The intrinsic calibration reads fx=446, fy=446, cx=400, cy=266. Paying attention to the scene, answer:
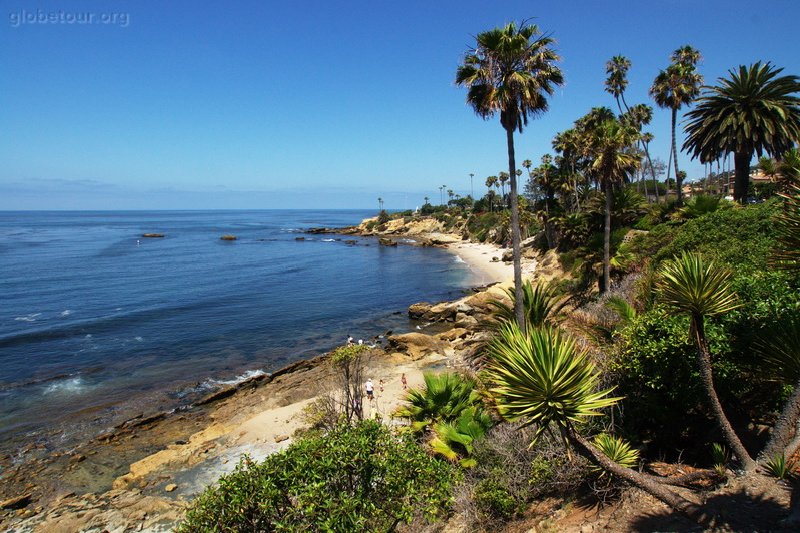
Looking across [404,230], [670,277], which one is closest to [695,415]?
[670,277]

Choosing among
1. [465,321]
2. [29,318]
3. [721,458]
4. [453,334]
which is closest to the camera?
[721,458]

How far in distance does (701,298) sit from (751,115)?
1000 inches

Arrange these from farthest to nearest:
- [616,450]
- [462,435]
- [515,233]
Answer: [515,233] < [462,435] < [616,450]

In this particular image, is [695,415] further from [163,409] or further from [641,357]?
[163,409]

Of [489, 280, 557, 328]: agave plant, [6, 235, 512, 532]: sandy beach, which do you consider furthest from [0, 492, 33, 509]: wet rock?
[489, 280, 557, 328]: agave plant

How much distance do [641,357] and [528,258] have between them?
4940 cm

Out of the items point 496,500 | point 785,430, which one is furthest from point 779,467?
point 496,500

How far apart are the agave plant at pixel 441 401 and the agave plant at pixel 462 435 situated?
784mm

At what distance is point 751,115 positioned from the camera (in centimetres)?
2562

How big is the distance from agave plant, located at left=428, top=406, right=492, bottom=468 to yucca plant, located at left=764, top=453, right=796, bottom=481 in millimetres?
5749

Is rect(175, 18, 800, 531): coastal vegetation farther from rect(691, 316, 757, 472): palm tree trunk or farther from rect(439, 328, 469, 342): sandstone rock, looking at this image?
rect(439, 328, 469, 342): sandstone rock

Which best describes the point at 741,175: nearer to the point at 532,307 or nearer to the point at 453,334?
the point at 453,334

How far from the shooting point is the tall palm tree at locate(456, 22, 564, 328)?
1390cm

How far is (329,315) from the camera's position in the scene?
129 feet
